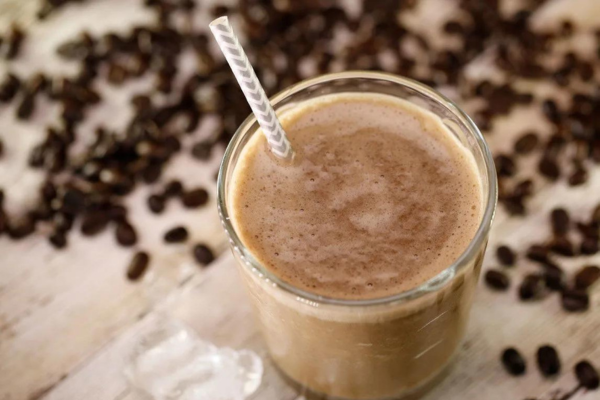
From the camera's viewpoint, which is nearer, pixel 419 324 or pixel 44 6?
pixel 419 324

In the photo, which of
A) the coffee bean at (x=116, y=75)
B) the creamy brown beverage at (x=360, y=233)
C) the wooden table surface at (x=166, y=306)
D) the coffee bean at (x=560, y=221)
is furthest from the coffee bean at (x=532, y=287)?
the coffee bean at (x=116, y=75)

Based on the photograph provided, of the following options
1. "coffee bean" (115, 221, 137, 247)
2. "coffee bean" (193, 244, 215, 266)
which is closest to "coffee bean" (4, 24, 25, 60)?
"coffee bean" (115, 221, 137, 247)

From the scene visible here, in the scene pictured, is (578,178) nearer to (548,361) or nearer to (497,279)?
(497,279)

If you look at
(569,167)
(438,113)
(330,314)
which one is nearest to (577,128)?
(569,167)

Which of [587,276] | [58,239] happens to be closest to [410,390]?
[587,276]

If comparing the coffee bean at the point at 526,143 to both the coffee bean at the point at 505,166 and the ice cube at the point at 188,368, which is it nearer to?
the coffee bean at the point at 505,166

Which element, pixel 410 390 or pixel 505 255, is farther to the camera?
pixel 505 255

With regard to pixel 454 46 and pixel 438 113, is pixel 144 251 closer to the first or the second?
pixel 438 113
